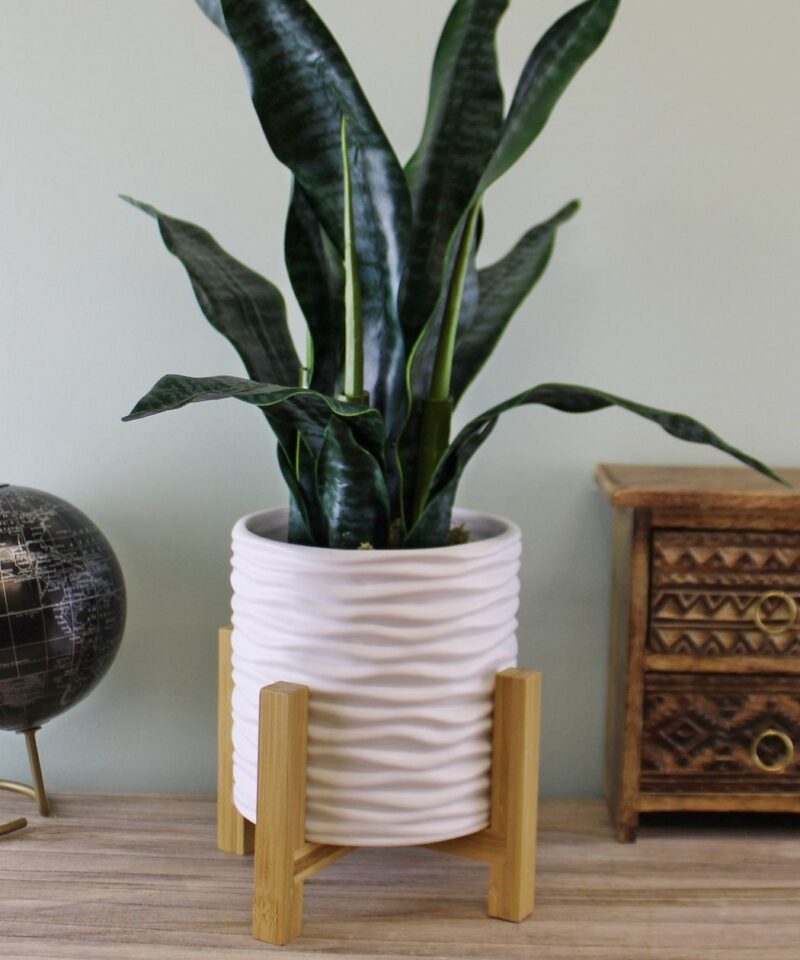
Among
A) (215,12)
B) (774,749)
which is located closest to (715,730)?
(774,749)

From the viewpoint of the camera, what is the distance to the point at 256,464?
114 cm

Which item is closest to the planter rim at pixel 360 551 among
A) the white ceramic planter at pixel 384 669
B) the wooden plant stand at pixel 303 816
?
the white ceramic planter at pixel 384 669

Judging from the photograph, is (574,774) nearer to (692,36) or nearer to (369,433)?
(369,433)

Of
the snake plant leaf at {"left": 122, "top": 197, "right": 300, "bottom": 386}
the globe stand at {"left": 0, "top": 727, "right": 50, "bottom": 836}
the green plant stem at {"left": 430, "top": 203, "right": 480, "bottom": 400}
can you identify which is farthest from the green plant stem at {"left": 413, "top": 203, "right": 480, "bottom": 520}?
the globe stand at {"left": 0, "top": 727, "right": 50, "bottom": 836}

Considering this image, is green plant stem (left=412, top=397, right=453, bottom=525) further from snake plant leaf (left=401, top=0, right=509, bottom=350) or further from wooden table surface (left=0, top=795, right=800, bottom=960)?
wooden table surface (left=0, top=795, right=800, bottom=960)

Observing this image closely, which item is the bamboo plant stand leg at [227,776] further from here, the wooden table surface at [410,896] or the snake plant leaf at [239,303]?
the snake plant leaf at [239,303]

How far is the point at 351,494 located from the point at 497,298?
0.27 meters

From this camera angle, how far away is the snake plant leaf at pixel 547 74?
0.79 meters

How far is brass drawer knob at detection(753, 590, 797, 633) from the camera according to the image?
38.1 inches

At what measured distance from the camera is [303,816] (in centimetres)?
82

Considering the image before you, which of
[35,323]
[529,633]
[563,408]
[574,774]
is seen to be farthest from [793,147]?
[35,323]

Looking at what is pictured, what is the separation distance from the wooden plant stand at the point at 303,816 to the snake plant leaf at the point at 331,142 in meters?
0.25

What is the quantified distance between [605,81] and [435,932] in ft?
2.74

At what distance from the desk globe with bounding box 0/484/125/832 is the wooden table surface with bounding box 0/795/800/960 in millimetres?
147
